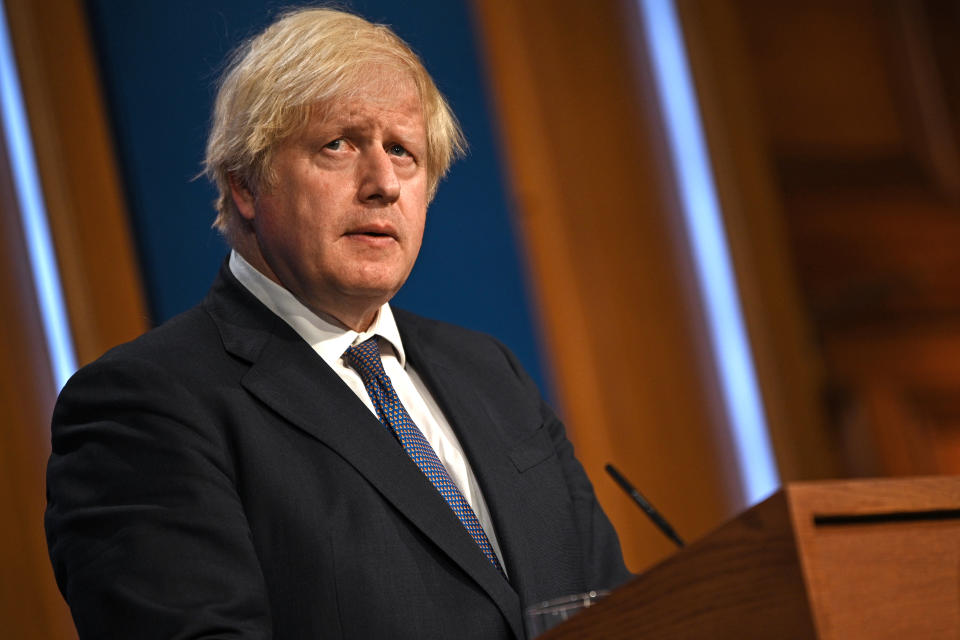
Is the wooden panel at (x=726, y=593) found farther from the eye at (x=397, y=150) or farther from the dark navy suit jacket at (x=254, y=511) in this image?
the eye at (x=397, y=150)

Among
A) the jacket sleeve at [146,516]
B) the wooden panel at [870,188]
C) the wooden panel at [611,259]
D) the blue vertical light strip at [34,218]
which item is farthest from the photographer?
the wooden panel at [870,188]

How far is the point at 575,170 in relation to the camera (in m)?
3.36

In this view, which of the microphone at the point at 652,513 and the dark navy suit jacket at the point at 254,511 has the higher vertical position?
the dark navy suit jacket at the point at 254,511

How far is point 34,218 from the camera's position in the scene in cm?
257

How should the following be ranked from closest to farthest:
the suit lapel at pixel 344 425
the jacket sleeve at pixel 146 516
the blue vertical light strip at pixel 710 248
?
the jacket sleeve at pixel 146 516 → the suit lapel at pixel 344 425 → the blue vertical light strip at pixel 710 248

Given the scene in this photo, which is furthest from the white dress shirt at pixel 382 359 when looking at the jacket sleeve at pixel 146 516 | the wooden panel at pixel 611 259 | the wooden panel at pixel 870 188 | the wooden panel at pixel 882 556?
the wooden panel at pixel 870 188

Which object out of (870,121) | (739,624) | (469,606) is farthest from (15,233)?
(870,121)

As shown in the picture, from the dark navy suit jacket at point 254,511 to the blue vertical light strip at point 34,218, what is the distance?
3.39ft

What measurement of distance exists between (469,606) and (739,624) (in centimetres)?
59

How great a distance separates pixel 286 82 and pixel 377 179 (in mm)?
A: 205

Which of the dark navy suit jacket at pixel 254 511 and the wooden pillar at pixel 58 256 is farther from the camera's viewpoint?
the wooden pillar at pixel 58 256

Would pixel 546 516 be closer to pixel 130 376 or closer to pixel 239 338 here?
pixel 239 338

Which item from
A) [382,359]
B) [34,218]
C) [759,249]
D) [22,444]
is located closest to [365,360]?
[382,359]

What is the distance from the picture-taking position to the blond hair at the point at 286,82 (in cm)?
172
